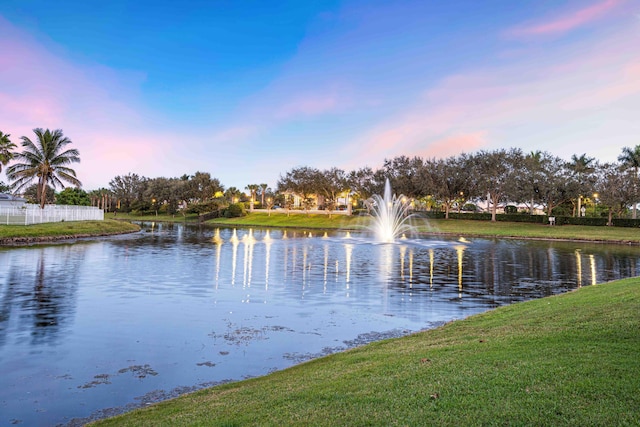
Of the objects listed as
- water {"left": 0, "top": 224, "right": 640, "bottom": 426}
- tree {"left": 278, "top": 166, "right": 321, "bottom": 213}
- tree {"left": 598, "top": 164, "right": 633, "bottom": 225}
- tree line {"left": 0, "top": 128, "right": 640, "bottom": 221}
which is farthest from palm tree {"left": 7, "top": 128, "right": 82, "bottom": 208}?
tree {"left": 598, "top": 164, "right": 633, "bottom": 225}

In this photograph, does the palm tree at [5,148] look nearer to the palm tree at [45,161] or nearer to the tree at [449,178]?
the palm tree at [45,161]

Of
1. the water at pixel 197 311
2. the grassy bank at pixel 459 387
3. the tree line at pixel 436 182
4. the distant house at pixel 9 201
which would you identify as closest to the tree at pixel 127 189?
the tree line at pixel 436 182

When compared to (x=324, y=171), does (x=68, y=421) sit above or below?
below

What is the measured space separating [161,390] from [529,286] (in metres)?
17.9

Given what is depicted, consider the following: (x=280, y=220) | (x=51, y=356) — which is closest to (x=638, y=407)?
(x=51, y=356)

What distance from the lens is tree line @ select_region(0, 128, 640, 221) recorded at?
6169cm

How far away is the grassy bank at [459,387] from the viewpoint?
18.4ft

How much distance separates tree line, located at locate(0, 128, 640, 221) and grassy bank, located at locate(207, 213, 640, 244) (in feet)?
19.3

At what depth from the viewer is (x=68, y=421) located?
7680mm

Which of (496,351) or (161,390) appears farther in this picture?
(161,390)

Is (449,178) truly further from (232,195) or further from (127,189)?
(127,189)

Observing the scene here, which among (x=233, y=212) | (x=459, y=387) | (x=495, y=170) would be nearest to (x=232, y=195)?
(x=233, y=212)

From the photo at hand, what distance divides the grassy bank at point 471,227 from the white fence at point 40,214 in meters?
32.1

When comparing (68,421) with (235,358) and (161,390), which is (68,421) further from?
(235,358)
